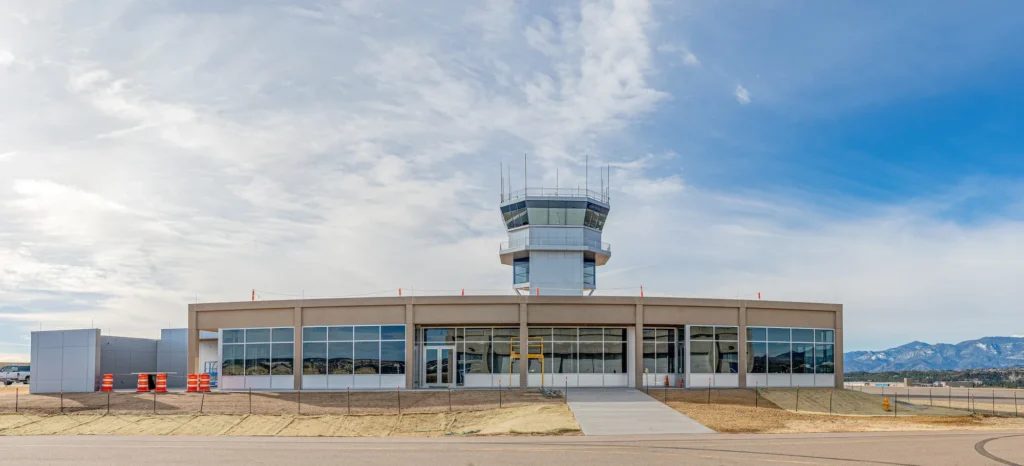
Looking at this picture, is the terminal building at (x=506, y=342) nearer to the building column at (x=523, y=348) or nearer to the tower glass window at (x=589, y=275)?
the building column at (x=523, y=348)

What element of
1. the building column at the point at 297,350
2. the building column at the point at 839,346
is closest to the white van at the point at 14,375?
the building column at the point at 297,350

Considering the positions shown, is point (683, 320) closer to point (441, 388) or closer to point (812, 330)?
point (812, 330)

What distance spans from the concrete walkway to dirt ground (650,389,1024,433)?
0.68 meters

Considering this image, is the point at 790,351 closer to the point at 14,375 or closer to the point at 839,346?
the point at 839,346

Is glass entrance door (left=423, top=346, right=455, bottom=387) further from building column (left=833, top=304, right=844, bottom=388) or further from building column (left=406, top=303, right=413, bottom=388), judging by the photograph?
building column (left=833, top=304, right=844, bottom=388)

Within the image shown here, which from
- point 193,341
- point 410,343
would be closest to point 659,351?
point 410,343

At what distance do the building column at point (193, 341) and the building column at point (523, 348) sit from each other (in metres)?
16.2

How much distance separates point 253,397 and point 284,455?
1827 cm

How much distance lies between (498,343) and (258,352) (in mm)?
11663

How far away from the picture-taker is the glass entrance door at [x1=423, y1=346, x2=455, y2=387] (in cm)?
4303

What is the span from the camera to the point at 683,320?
4328cm

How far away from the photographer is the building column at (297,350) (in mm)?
42531

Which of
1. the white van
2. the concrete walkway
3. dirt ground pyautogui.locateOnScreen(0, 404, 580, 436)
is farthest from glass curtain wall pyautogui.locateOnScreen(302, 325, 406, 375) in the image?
the white van

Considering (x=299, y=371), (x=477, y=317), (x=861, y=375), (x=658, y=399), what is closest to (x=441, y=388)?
(x=477, y=317)
